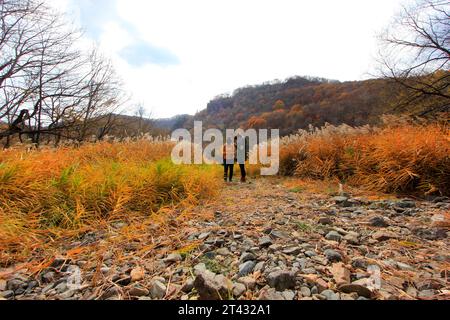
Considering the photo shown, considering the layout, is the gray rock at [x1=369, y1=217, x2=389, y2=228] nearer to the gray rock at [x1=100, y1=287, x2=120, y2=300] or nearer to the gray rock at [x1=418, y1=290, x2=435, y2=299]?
the gray rock at [x1=418, y1=290, x2=435, y2=299]

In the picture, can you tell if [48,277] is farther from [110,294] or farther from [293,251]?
[293,251]

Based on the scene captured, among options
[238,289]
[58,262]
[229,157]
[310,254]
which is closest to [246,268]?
[238,289]

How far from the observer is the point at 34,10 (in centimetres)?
648

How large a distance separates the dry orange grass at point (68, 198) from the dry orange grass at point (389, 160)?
283cm

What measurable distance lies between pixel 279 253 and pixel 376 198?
93.0 inches

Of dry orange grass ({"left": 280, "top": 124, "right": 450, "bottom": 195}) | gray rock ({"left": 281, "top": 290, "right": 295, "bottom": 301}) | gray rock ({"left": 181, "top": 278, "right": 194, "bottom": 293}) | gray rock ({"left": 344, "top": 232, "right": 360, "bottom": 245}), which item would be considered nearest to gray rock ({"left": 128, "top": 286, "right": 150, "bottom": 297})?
gray rock ({"left": 181, "top": 278, "right": 194, "bottom": 293})

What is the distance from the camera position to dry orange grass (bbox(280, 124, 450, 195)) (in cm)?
312

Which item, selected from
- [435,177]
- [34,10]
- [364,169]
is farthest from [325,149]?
[34,10]

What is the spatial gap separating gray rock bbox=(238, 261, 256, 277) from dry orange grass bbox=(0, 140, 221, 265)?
4.62ft

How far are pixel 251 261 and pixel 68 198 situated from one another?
6.91 ft

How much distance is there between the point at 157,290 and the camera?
1082mm

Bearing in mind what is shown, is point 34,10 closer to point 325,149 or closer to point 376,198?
point 325,149

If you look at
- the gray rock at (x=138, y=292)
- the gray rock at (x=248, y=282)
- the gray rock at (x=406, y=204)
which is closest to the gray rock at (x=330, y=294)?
the gray rock at (x=248, y=282)

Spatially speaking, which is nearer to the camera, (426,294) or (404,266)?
(426,294)
